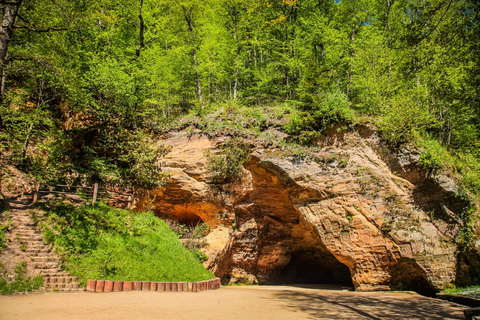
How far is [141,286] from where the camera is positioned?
754 centimetres

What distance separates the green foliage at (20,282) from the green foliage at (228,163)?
890 centimetres

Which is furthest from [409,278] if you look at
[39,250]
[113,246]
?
[39,250]

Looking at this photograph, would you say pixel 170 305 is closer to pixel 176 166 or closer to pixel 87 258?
pixel 87 258

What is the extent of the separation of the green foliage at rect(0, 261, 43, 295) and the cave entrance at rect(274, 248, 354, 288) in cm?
1351

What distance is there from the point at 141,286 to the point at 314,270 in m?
14.8

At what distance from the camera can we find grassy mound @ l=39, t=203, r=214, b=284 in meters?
8.02

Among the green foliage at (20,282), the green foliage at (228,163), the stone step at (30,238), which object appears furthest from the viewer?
the green foliage at (228,163)

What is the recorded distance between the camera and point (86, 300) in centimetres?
570

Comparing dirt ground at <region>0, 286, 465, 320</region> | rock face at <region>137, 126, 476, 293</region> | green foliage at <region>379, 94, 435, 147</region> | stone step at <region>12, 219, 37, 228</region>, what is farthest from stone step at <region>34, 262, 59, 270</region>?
green foliage at <region>379, 94, 435, 147</region>

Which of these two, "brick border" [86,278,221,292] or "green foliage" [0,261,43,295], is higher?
"green foliage" [0,261,43,295]

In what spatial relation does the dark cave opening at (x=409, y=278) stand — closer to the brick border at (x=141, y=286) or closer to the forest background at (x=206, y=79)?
the forest background at (x=206, y=79)

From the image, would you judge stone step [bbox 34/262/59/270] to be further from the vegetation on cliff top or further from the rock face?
the rock face

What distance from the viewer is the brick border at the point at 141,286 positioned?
7105 millimetres

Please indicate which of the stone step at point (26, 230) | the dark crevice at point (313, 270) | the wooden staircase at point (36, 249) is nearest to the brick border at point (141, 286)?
the wooden staircase at point (36, 249)
